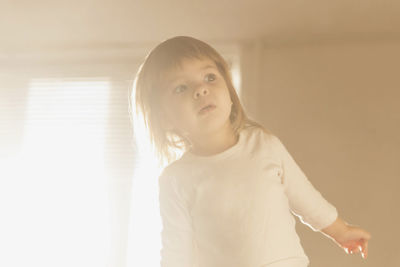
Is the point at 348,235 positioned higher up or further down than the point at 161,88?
further down

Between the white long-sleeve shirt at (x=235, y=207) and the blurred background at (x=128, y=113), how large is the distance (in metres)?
0.89

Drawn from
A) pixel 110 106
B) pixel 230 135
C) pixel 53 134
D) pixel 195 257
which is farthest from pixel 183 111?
pixel 53 134

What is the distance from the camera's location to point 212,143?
0.95 m

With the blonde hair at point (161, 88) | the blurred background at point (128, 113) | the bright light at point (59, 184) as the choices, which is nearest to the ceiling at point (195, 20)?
the blurred background at point (128, 113)

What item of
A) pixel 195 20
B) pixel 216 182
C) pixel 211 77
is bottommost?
pixel 216 182

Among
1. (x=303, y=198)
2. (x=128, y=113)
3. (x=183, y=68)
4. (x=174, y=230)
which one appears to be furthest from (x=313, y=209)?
(x=128, y=113)

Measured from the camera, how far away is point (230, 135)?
973 millimetres

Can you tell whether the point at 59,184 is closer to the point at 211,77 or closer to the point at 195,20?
the point at 195,20

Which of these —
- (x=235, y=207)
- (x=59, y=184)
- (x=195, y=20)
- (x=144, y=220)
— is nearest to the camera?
(x=235, y=207)

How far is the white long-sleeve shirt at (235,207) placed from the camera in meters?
0.86

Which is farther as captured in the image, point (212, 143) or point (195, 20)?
point (195, 20)

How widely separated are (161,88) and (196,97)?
9 cm

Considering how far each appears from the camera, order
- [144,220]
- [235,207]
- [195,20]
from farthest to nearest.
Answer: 1. [144,220]
2. [195,20]
3. [235,207]

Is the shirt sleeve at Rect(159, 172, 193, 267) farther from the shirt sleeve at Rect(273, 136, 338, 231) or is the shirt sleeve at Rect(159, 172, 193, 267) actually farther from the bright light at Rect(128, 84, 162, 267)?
the bright light at Rect(128, 84, 162, 267)
